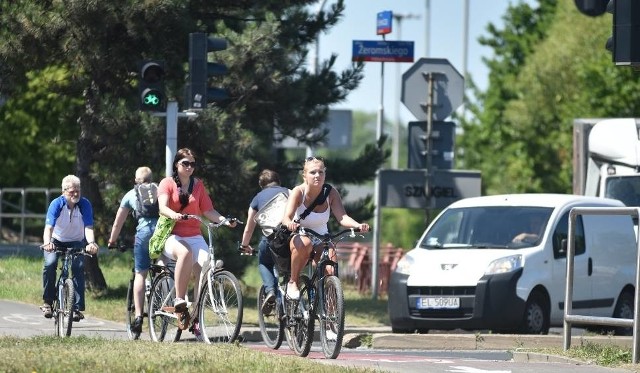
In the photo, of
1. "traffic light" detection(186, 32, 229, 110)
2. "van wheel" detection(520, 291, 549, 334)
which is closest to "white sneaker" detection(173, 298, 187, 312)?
"traffic light" detection(186, 32, 229, 110)

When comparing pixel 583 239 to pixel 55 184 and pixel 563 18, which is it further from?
pixel 563 18

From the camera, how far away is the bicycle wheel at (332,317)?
515 inches

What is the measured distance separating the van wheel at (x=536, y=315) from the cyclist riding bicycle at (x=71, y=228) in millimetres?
4994

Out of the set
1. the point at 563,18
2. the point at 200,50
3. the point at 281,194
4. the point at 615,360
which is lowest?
the point at 615,360

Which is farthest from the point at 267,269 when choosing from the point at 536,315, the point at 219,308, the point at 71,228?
the point at 536,315

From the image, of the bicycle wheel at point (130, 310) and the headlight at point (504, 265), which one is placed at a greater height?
the headlight at point (504, 265)

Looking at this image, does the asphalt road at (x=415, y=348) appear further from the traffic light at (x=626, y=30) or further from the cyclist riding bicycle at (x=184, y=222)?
the traffic light at (x=626, y=30)

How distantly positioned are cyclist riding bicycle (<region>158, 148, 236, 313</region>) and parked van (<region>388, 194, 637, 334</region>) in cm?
410

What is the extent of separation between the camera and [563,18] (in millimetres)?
56031

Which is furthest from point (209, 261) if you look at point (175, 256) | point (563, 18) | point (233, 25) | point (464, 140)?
point (464, 140)

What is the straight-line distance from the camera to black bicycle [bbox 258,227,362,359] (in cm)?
1322

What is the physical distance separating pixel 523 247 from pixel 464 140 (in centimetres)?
4841

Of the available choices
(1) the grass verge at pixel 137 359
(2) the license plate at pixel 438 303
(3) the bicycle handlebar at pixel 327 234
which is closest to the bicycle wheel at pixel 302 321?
(3) the bicycle handlebar at pixel 327 234

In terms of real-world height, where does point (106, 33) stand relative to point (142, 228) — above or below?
above
